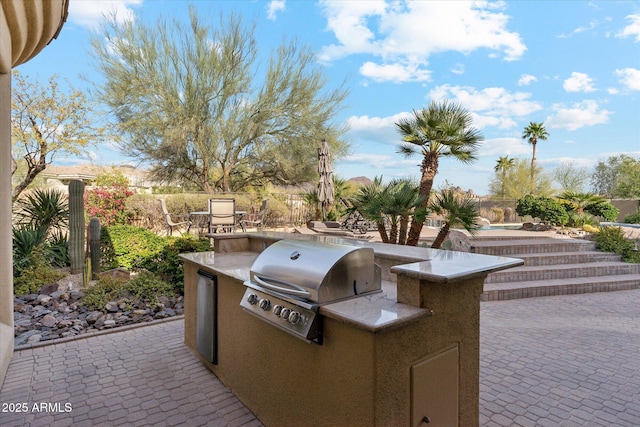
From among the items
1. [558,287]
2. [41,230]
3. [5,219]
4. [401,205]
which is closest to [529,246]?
[558,287]

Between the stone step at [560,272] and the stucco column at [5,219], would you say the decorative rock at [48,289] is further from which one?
the stone step at [560,272]

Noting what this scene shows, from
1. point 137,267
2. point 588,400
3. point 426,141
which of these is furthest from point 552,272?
point 137,267

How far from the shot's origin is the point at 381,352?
1.45 meters

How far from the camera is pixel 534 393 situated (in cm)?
268

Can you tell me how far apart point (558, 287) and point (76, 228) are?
8.04 meters

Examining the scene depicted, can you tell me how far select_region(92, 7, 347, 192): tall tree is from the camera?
12133mm

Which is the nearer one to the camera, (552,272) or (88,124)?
(552,272)

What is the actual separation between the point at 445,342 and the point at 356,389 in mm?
576

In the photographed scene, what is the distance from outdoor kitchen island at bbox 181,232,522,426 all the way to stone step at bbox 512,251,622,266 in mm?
5722

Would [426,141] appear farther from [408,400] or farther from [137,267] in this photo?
[408,400]

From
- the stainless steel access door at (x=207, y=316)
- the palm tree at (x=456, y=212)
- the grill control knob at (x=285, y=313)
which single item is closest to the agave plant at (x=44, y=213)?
the stainless steel access door at (x=207, y=316)

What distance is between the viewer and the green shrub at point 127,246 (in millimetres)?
5816

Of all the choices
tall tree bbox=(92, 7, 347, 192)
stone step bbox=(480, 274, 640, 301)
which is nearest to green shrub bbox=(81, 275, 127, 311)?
stone step bbox=(480, 274, 640, 301)

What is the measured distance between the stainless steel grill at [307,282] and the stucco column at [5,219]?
101 inches
